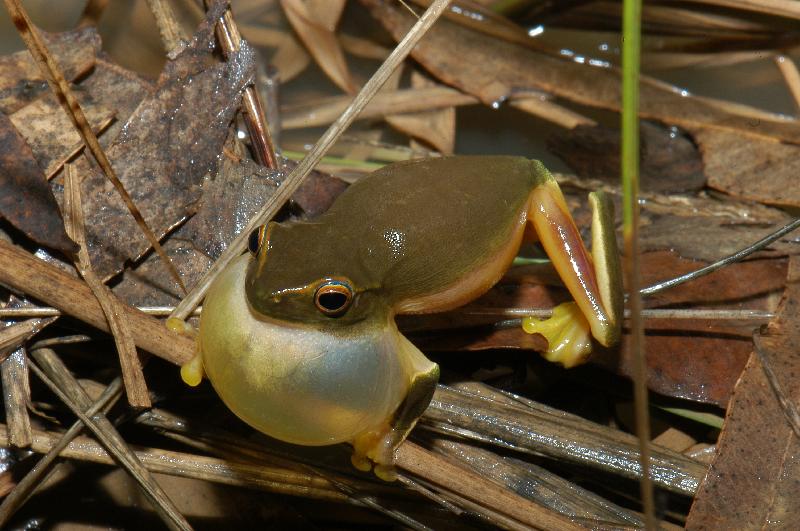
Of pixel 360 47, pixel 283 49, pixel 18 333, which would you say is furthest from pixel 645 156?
pixel 18 333

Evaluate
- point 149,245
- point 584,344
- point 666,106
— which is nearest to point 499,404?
point 584,344

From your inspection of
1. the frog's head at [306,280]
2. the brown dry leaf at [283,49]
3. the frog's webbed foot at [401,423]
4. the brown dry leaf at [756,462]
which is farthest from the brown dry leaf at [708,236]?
the brown dry leaf at [283,49]

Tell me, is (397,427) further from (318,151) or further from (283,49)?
(283,49)

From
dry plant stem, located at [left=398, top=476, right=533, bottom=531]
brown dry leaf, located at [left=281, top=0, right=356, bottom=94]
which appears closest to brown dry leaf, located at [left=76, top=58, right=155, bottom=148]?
brown dry leaf, located at [left=281, top=0, right=356, bottom=94]

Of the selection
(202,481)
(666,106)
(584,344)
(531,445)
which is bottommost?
(202,481)

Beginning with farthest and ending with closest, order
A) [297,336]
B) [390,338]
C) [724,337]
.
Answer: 1. [724,337]
2. [390,338]
3. [297,336]

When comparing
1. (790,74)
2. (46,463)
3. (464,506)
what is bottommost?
(46,463)

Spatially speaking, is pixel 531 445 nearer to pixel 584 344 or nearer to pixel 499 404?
pixel 499 404
